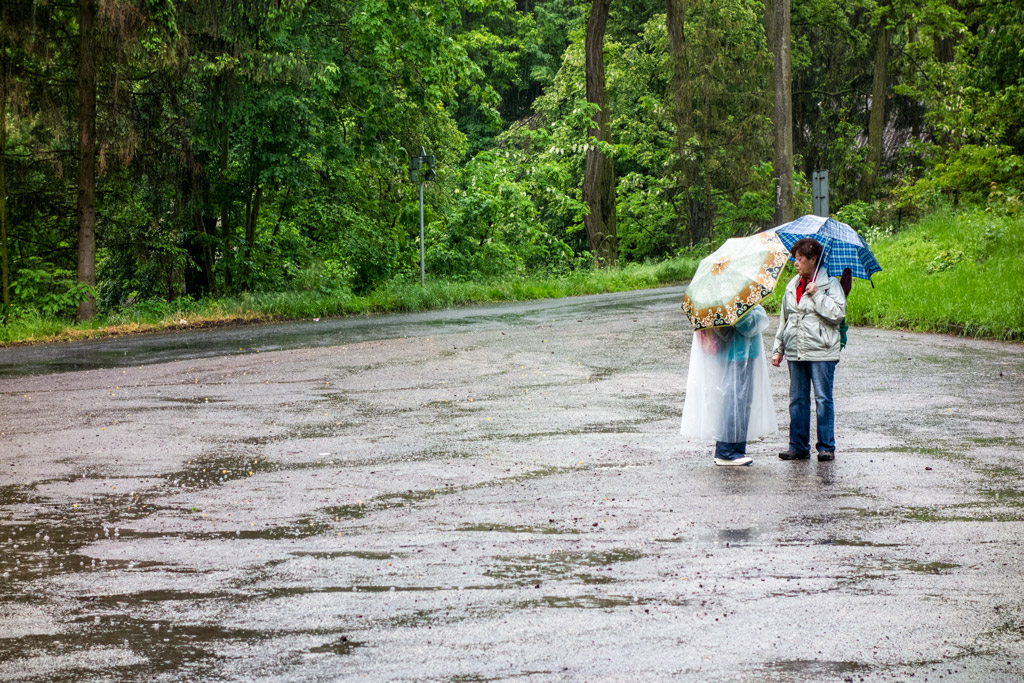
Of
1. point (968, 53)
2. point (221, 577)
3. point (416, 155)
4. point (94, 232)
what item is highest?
point (968, 53)

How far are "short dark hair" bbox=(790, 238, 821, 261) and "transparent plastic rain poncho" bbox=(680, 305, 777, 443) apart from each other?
56cm

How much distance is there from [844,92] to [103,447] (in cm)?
4893

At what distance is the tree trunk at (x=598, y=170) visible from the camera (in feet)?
124

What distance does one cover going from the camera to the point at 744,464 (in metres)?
8.26

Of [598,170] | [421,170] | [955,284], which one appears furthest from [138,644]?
[598,170]

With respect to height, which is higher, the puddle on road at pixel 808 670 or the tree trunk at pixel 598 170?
the tree trunk at pixel 598 170

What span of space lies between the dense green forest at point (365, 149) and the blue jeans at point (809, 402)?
53.2 feet

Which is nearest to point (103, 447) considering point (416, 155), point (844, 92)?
point (416, 155)

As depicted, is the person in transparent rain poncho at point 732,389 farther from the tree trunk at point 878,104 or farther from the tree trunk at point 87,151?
the tree trunk at point 878,104

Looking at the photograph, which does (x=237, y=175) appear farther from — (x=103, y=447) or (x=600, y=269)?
(x=103, y=447)

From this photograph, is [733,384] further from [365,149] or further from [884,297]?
[365,149]

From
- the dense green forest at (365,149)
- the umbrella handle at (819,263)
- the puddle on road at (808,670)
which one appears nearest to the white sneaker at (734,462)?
the umbrella handle at (819,263)

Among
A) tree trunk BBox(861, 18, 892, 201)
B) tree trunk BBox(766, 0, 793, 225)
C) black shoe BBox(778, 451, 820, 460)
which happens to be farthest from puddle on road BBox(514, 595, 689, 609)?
tree trunk BBox(861, 18, 892, 201)

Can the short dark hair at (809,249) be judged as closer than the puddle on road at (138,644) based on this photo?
No
